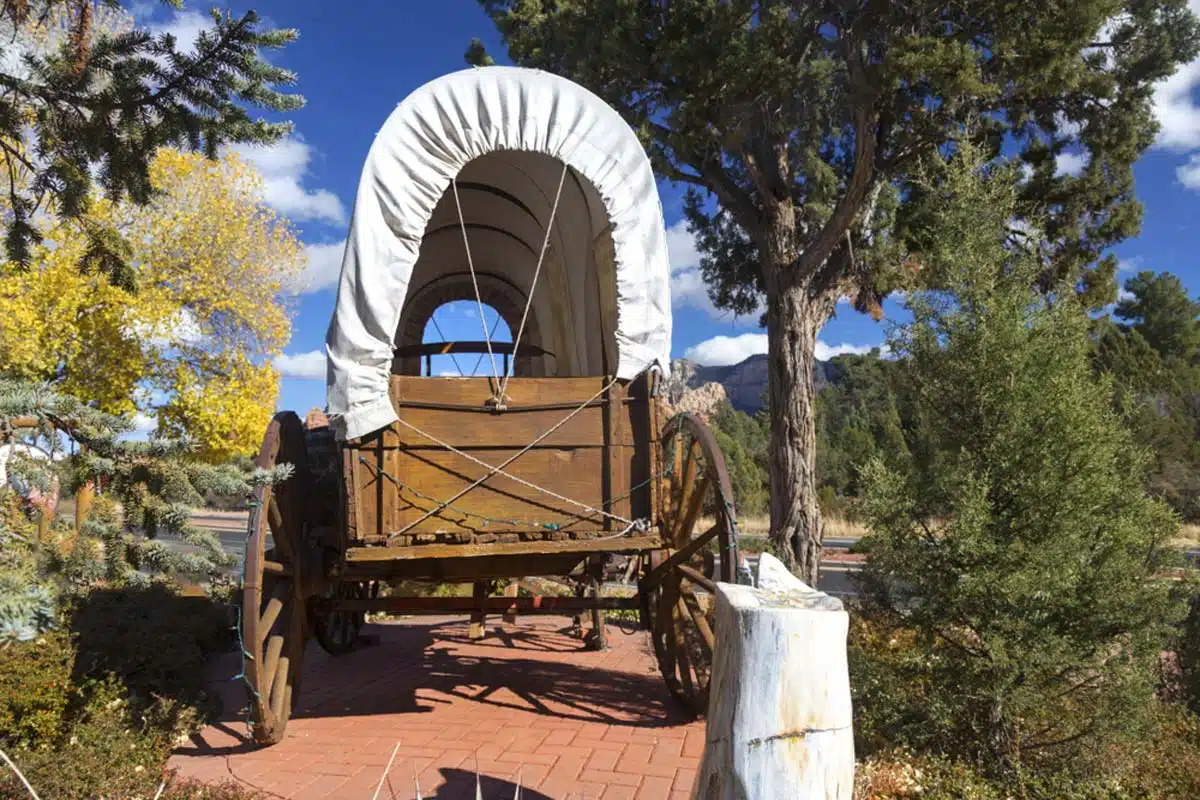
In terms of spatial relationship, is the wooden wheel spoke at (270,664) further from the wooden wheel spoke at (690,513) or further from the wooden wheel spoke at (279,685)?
the wooden wheel spoke at (690,513)

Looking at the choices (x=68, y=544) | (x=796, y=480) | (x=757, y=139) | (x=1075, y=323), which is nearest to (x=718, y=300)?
(x=757, y=139)

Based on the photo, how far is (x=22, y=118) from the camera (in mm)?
4152

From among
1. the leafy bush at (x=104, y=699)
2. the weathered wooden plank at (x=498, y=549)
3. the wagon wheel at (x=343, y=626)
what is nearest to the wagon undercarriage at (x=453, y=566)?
the weathered wooden plank at (x=498, y=549)

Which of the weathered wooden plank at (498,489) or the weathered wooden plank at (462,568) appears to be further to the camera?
the weathered wooden plank at (462,568)

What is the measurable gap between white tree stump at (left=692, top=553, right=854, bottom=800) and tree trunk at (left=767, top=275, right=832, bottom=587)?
5.81m

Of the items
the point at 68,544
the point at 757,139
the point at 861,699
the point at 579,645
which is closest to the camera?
the point at 68,544

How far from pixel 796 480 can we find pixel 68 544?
6889 millimetres

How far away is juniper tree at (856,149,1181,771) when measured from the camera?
13.1ft

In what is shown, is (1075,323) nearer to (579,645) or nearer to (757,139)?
(579,645)

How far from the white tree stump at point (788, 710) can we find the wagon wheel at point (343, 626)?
158 inches

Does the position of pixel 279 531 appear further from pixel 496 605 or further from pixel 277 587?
→ pixel 496 605

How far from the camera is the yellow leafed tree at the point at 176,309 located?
31.0ft

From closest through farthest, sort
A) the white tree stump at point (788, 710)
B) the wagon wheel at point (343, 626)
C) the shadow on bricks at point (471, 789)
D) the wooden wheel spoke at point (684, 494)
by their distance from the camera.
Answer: the white tree stump at point (788, 710), the shadow on bricks at point (471, 789), the wooden wheel spoke at point (684, 494), the wagon wheel at point (343, 626)

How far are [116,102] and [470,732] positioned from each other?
146 inches
